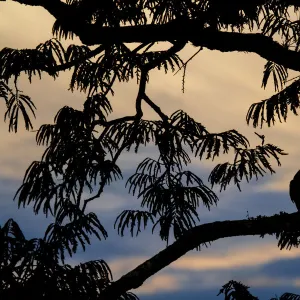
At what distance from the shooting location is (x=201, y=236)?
417 cm

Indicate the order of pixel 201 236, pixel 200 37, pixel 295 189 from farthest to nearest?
pixel 295 189 < pixel 200 37 < pixel 201 236

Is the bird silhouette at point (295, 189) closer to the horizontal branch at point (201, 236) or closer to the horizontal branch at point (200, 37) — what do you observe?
the horizontal branch at point (201, 236)

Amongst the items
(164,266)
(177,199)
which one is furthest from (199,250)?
(164,266)

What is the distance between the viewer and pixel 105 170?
18.7 ft

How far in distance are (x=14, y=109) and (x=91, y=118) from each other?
1.02m

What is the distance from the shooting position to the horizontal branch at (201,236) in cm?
405

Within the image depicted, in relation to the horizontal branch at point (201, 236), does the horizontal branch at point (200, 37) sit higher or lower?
higher

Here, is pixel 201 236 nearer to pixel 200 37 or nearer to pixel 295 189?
pixel 295 189

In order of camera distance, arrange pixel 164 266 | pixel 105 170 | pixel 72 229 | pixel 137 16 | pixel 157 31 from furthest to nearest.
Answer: pixel 137 16 → pixel 105 170 → pixel 72 229 → pixel 157 31 → pixel 164 266

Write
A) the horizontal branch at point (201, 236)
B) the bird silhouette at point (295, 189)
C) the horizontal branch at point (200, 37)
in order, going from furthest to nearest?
the bird silhouette at point (295, 189), the horizontal branch at point (200, 37), the horizontal branch at point (201, 236)

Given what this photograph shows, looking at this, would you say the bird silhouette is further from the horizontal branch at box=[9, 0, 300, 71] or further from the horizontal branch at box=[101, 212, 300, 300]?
the horizontal branch at box=[9, 0, 300, 71]

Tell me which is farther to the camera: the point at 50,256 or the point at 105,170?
the point at 105,170

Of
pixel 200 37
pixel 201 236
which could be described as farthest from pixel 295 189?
pixel 200 37

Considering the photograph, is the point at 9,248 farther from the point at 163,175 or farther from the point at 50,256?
the point at 163,175
